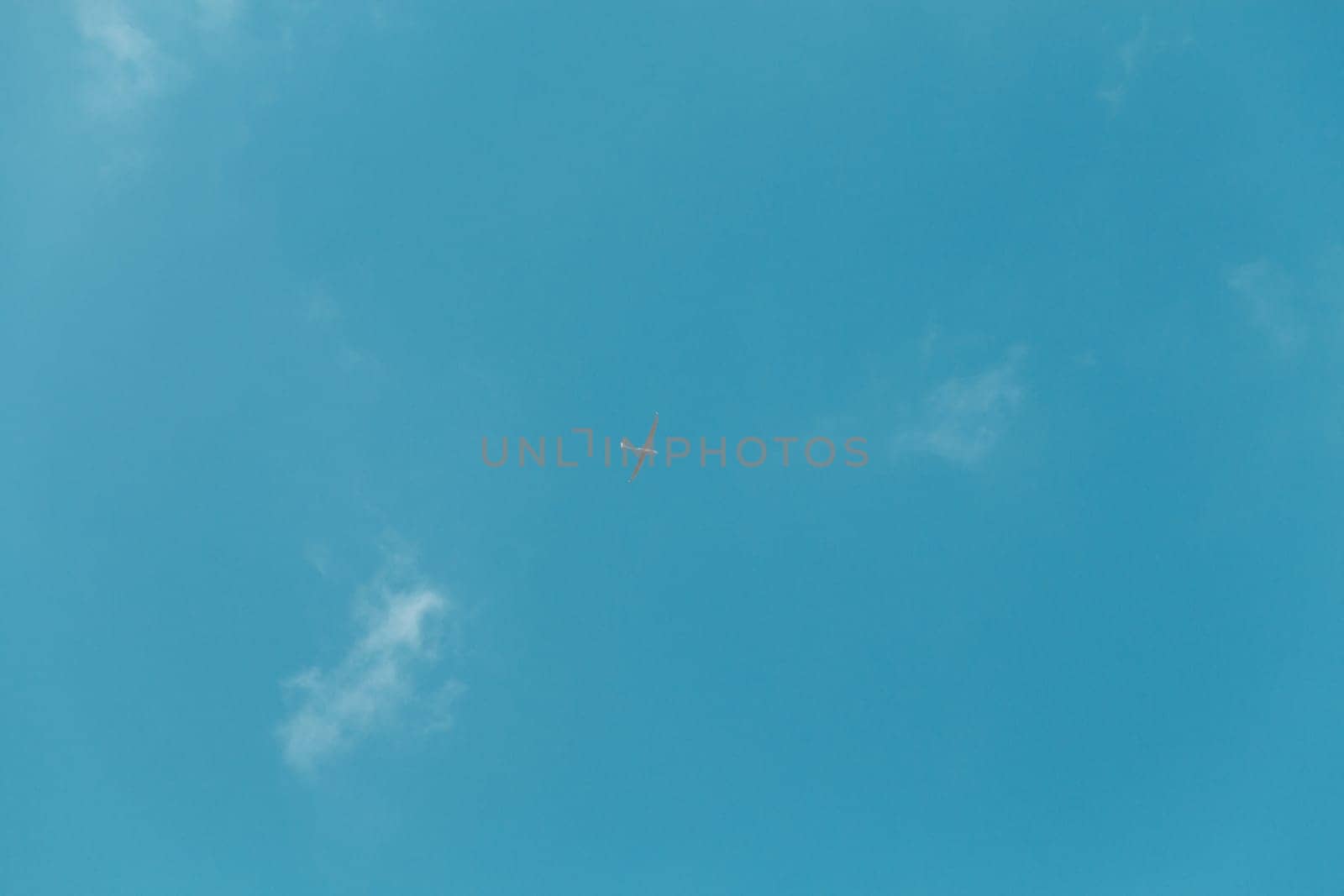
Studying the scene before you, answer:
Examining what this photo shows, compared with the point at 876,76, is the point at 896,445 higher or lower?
lower

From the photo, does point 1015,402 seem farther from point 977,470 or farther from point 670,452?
point 670,452

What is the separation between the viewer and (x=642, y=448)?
8556 cm

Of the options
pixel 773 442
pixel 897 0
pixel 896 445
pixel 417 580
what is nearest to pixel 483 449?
pixel 417 580

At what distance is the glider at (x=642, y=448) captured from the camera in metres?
85.6

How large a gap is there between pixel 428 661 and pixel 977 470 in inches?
3685

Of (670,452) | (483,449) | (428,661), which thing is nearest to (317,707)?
(428,661)

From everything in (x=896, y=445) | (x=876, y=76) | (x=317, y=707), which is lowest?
(x=317, y=707)

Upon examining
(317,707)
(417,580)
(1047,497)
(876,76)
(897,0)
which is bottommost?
(317,707)

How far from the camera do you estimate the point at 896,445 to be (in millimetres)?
85312

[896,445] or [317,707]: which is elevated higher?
[896,445]

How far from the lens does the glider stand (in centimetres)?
8556

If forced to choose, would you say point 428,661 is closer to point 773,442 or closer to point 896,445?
point 773,442

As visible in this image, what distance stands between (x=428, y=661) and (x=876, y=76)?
4807 inches

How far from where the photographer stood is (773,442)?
281ft
